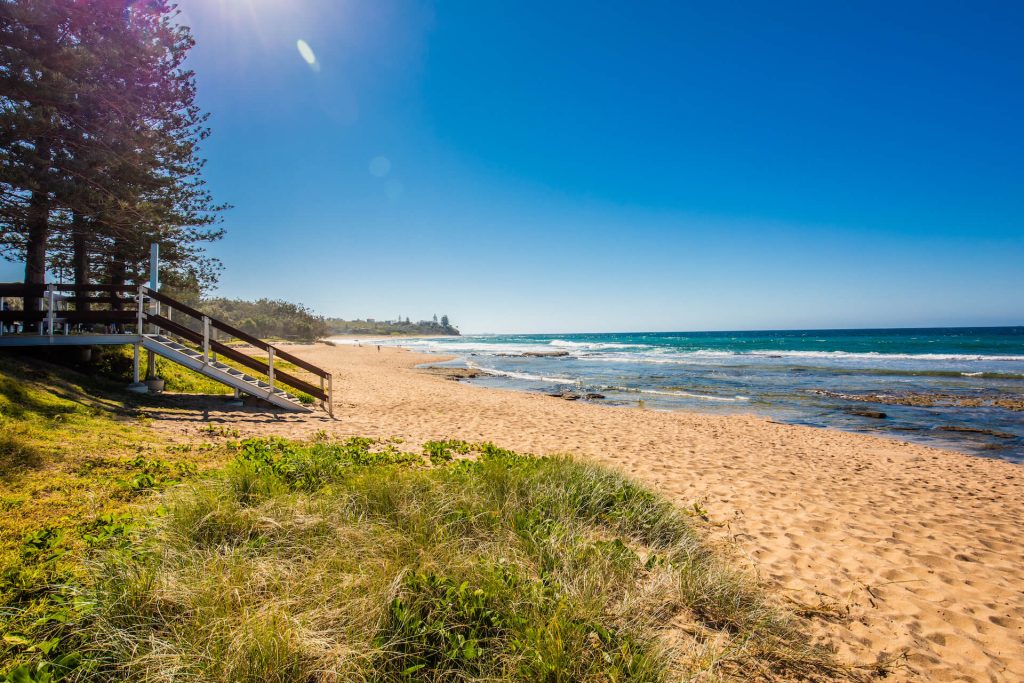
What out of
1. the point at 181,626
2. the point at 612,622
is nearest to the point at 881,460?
the point at 612,622

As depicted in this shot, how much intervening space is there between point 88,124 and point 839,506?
20.1 meters

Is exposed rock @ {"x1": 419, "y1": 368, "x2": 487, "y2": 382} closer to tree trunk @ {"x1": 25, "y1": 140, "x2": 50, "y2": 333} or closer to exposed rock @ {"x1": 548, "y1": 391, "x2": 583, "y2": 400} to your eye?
exposed rock @ {"x1": 548, "y1": 391, "x2": 583, "y2": 400}

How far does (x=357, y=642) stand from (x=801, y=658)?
138 inches

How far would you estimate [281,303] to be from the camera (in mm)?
96312

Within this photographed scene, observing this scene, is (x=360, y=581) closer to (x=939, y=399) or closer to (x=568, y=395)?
(x=568, y=395)

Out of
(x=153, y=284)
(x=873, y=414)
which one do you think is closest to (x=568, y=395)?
(x=873, y=414)

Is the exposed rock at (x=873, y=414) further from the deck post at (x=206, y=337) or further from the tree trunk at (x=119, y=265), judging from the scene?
the tree trunk at (x=119, y=265)

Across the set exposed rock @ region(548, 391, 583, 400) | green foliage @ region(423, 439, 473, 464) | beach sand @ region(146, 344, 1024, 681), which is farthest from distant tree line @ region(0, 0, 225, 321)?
exposed rock @ region(548, 391, 583, 400)

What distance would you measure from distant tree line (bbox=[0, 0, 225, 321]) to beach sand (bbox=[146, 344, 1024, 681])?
6762 mm

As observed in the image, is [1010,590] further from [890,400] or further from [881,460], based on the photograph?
[890,400]

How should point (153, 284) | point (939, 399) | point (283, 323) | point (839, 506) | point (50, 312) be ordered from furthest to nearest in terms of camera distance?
point (283, 323) → point (939, 399) → point (153, 284) → point (50, 312) → point (839, 506)

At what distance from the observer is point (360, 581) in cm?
364

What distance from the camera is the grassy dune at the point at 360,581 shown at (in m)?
2.99

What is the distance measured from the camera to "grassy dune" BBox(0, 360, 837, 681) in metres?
2.99
